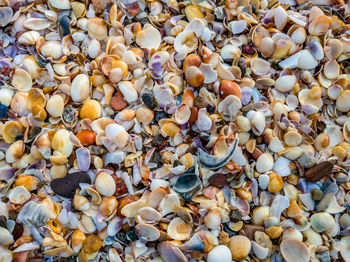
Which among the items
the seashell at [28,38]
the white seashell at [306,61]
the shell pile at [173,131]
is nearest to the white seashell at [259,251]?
the shell pile at [173,131]

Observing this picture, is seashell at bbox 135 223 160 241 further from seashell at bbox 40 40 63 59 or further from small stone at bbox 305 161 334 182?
seashell at bbox 40 40 63 59

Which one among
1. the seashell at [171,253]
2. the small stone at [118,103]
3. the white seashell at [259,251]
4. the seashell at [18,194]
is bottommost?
the white seashell at [259,251]

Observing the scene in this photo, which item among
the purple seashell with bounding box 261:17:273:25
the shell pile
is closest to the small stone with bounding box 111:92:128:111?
the shell pile

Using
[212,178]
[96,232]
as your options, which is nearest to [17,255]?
[96,232]

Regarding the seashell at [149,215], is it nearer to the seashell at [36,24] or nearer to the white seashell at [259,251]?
the white seashell at [259,251]

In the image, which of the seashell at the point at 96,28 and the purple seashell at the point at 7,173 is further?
the seashell at the point at 96,28
